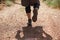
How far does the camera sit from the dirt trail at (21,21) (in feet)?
16.3

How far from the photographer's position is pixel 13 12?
681 centimetres

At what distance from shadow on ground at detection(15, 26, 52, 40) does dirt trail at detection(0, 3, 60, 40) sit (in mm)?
108

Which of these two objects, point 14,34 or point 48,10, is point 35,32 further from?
point 48,10

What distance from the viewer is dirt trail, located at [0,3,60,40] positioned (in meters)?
4.96

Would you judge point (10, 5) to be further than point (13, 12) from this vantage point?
Yes

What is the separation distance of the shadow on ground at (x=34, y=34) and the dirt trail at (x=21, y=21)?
0.11 metres

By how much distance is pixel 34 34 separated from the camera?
485 cm

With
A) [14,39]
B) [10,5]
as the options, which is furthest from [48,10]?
[14,39]

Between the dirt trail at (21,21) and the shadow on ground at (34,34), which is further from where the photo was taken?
the dirt trail at (21,21)

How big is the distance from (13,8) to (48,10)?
4.62 feet

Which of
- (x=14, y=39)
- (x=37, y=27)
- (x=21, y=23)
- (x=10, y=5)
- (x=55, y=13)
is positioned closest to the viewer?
(x=14, y=39)

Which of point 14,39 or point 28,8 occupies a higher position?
point 28,8

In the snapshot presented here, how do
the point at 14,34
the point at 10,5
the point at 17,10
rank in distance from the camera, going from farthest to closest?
the point at 10,5 < the point at 17,10 < the point at 14,34

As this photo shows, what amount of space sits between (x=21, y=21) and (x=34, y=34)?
3.77ft
